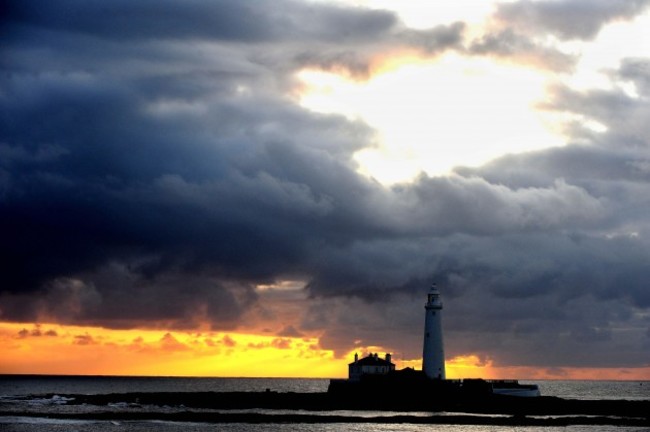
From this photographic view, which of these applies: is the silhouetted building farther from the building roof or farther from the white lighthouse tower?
the white lighthouse tower

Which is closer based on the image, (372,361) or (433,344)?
(433,344)

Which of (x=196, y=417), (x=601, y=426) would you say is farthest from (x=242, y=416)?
(x=601, y=426)

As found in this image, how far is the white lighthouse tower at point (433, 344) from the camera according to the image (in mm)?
109375

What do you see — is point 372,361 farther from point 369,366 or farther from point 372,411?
point 372,411

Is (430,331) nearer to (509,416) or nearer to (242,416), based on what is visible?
(509,416)

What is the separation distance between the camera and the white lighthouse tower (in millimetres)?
109375

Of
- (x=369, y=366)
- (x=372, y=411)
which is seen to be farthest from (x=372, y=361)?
(x=372, y=411)

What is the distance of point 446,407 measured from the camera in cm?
10694

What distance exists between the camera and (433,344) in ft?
360

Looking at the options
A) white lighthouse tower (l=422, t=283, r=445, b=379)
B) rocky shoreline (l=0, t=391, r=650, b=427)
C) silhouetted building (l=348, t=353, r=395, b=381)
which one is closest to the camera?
rocky shoreline (l=0, t=391, r=650, b=427)

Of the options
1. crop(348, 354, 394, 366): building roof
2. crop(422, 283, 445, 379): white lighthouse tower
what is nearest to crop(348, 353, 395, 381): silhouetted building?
crop(348, 354, 394, 366): building roof

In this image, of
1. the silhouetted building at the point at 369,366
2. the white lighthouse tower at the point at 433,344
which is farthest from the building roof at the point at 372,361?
the white lighthouse tower at the point at 433,344

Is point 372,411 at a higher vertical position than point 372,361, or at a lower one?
lower

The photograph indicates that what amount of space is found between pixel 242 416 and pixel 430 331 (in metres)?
24.4
